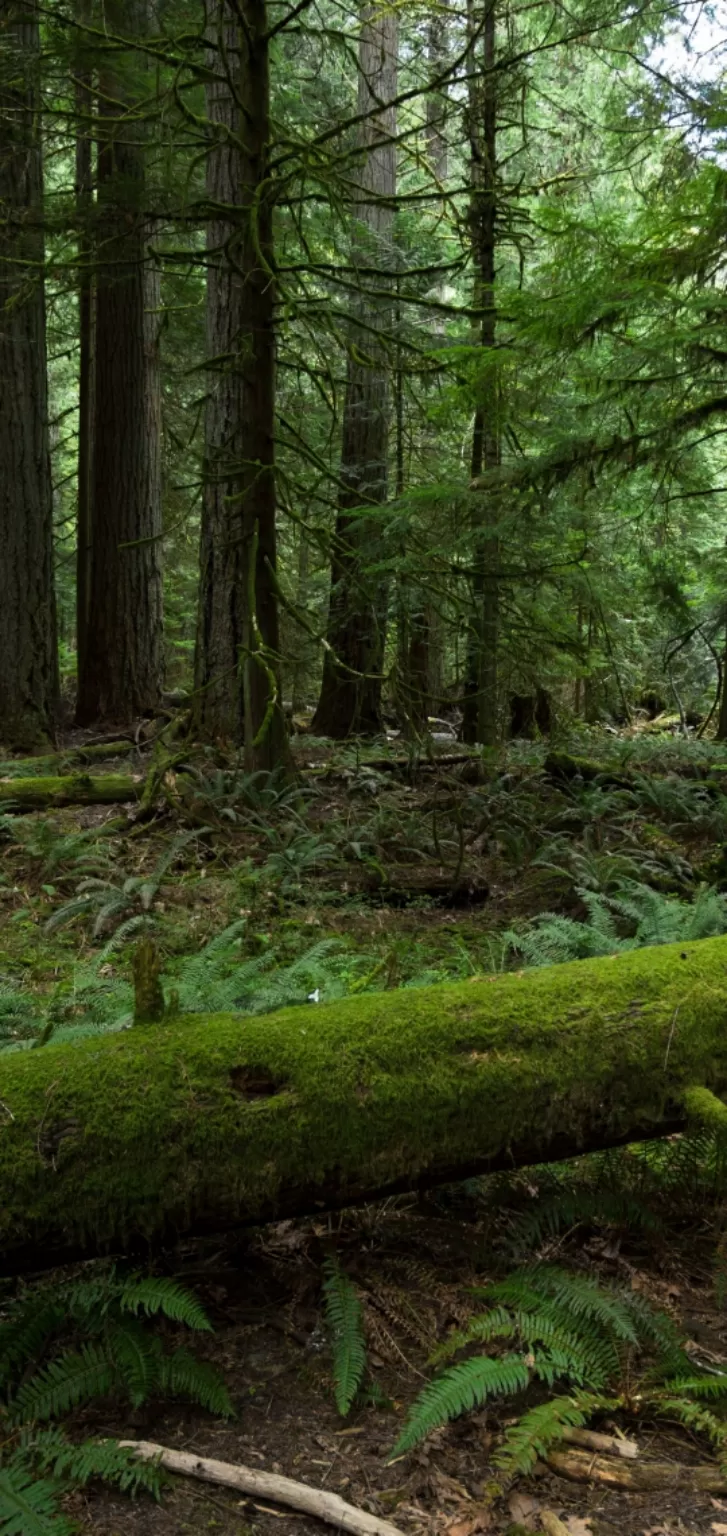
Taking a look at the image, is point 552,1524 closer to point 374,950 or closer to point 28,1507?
point 28,1507

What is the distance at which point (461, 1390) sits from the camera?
2.16 meters

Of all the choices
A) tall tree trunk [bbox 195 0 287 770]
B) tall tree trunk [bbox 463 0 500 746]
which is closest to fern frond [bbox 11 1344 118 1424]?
tall tree trunk [bbox 195 0 287 770]

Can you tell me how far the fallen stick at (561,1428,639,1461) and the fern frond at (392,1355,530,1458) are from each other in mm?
139

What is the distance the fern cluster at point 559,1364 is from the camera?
6.93 ft

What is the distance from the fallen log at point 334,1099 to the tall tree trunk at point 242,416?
4.14 m

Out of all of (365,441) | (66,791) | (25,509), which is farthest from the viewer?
(365,441)

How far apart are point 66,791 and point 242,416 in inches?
137

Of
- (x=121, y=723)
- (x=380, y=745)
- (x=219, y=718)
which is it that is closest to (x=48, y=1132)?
(x=219, y=718)

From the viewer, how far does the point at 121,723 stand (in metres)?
11.7

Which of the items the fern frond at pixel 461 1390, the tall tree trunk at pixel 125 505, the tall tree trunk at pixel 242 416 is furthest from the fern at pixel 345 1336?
the tall tree trunk at pixel 125 505

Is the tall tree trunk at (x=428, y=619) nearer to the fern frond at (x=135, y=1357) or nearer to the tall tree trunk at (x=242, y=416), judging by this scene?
the tall tree trunk at (x=242, y=416)

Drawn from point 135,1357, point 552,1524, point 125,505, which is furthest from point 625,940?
point 125,505

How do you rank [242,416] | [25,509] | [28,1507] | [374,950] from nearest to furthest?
[28,1507] → [374,950] → [242,416] → [25,509]

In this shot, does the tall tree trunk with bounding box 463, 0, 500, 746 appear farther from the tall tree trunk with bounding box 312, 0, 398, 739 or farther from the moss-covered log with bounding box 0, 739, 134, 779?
the moss-covered log with bounding box 0, 739, 134, 779
